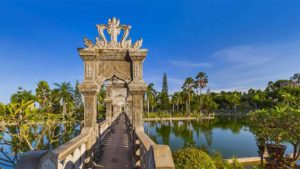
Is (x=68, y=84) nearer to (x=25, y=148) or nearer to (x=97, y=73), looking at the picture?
(x=25, y=148)

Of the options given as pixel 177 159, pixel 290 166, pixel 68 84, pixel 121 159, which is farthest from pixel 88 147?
pixel 68 84

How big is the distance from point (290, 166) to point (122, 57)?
12.0 metres

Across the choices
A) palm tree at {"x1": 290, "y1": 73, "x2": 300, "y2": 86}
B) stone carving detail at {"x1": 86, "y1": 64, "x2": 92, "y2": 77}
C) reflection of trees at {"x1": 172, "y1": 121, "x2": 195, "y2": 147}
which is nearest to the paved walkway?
stone carving detail at {"x1": 86, "y1": 64, "x2": 92, "y2": 77}

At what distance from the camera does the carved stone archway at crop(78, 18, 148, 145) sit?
666 cm

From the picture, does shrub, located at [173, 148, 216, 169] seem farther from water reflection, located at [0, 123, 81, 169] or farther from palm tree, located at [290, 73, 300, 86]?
palm tree, located at [290, 73, 300, 86]

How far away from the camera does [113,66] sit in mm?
7070

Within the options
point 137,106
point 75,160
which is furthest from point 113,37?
point 75,160

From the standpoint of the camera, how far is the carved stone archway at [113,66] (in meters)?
6.66

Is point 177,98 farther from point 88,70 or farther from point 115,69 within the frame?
point 88,70

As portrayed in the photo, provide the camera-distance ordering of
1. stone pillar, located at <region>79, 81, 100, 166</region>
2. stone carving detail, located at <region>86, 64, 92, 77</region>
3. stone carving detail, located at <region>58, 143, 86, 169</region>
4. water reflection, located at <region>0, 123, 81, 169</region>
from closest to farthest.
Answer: stone carving detail, located at <region>58, 143, 86, 169</region>
stone pillar, located at <region>79, 81, 100, 166</region>
stone carving detail, located at <region>86, 64, 92, 77</region>
water reflection, located at <region>0, 123, 81, 169</region>

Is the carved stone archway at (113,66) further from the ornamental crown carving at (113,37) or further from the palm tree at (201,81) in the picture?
the palm tree at (201,81)

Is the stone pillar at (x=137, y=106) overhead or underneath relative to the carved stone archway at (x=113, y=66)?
underneath

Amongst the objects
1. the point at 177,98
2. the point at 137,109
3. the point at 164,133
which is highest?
the point at 177,98

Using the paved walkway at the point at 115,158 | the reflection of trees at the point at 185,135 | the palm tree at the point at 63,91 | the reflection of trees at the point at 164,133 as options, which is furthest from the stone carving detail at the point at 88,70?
the palm tree at the point at 63,91
